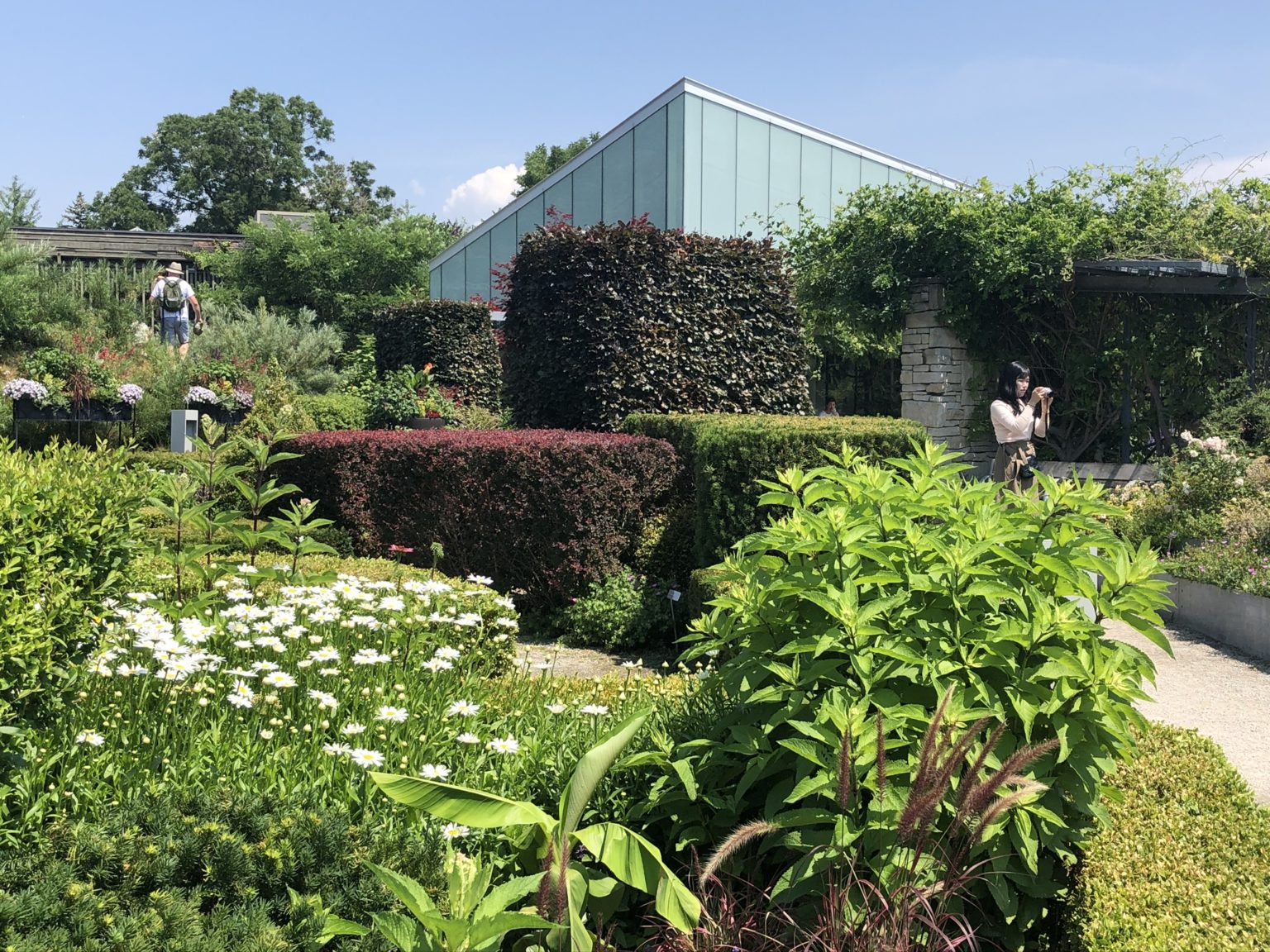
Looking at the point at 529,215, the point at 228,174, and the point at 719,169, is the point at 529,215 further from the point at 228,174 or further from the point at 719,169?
the point at 228,174

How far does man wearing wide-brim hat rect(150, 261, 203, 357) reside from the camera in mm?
17500

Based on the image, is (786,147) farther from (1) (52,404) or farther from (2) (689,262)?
(1) (52,404)

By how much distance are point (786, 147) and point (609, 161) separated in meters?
3.56

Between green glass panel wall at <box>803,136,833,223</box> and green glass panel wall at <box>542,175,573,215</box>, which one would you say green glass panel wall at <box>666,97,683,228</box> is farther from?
green glass panel wall at <box>803,136,833,223</box>

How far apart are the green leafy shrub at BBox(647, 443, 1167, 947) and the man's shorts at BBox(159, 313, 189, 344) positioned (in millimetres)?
→ 17873

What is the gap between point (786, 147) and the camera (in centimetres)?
1942

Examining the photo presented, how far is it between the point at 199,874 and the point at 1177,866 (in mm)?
2586

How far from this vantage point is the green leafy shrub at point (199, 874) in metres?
2.23

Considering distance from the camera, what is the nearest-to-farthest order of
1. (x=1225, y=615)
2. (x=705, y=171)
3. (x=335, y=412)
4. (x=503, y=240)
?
1. (x=1225, y=615)
2. (x=335, y=412)
3. (x=705, y=171)
4. (x=503, y=240)

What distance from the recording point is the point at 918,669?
257cm

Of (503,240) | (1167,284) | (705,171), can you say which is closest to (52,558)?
(1167,284)

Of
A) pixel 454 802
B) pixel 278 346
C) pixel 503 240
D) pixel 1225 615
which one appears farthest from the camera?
pixel 503 240

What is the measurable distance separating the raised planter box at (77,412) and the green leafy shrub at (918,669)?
467 inches

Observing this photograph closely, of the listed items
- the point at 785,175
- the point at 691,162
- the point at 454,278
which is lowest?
the point at 454,278
